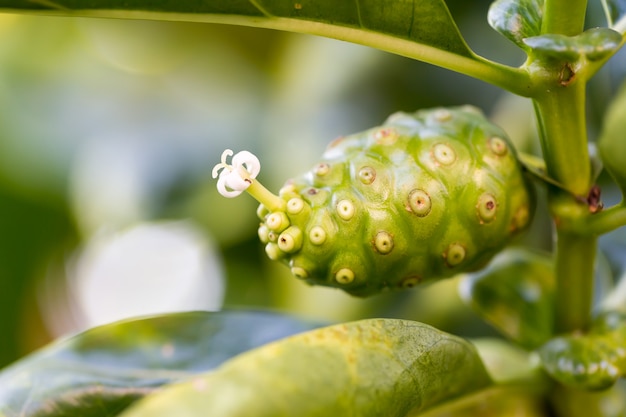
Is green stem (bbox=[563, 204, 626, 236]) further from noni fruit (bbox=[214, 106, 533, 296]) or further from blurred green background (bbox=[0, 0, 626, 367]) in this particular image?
blurred green background (bbox=[0, 0, 626, 367])

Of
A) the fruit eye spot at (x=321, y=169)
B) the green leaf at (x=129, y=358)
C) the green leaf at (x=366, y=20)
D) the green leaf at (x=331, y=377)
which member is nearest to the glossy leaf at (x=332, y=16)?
the green leaf at (x=366, y=20)

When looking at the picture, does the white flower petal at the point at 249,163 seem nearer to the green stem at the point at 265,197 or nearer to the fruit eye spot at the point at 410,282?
the green stem at the point at 265,197

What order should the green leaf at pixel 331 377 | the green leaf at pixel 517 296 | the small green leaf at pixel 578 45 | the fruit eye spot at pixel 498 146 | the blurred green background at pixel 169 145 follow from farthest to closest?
the blurred green background at pixel 169 145
the green leaf at pixel 517 296
the fruit eye spot at pixel 498 146
the small green leaf at pixel 578 45
the green leaf at pixel 331 377

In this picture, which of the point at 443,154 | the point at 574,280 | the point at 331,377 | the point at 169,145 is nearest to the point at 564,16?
the point at 443,154

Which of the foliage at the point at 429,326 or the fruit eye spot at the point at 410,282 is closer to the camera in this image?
the foliage at the point at 429,326

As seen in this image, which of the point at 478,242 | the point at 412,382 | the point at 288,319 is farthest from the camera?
the point at 288,319

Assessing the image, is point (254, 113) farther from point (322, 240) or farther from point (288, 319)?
point (322, 240)

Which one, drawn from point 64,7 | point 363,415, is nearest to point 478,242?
point 363,415

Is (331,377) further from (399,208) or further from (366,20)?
(366,20)
